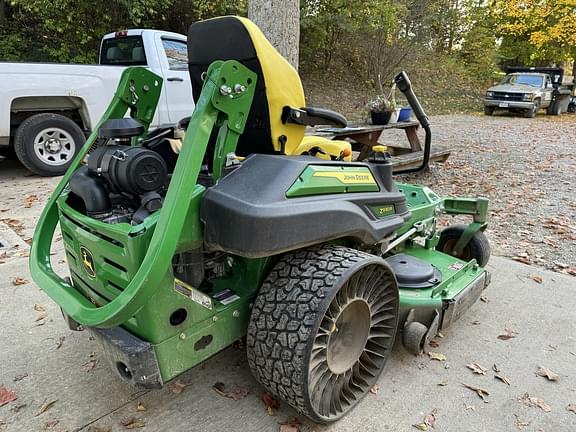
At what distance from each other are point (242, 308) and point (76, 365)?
1.07 m

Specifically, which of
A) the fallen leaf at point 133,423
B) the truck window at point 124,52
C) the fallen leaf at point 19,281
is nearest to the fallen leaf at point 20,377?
the fallen leaf at point 133,423

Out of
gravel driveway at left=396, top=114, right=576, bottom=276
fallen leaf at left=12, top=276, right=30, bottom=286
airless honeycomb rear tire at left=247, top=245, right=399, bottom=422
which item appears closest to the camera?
airless honeycomb rear tire at left=247, top=245, right=399, bottom=422

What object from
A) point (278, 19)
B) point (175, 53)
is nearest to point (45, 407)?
point (278, 19)

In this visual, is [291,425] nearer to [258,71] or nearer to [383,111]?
[258,71]

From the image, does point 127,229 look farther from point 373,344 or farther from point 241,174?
point 373,344

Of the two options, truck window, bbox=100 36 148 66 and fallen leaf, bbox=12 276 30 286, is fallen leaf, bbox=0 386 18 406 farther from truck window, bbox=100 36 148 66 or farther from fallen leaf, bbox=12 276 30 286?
truck window, bbox=100 36 148 66

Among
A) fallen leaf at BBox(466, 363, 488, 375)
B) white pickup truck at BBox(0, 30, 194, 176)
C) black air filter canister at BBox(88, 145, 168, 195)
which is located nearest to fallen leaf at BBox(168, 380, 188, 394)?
black air filter canister at BBox(88, 145, 168, 195)

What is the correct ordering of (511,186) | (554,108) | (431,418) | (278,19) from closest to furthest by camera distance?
(431,418), (278,19), (511,186), (554,108)

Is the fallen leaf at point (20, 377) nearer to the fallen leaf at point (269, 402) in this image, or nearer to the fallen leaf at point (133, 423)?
the fallen leaf at point (133, 423)

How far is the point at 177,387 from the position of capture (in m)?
2.26

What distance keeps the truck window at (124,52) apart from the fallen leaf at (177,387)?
5501 millimetres

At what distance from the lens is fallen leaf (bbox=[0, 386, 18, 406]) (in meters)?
2.15

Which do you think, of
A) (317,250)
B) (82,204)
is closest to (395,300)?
(317,250)

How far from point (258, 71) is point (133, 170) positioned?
2.34 feet
